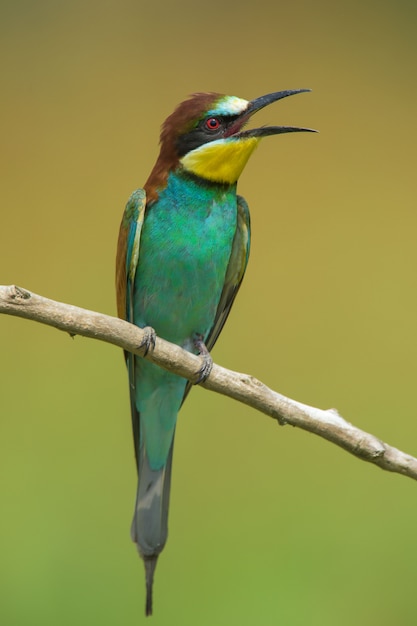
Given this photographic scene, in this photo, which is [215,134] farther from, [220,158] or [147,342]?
[147,342]

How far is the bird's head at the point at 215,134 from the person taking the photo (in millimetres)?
2100

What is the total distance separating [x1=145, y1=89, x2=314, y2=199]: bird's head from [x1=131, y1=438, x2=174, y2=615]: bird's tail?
0.66 meters

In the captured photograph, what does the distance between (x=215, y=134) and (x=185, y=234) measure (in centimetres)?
23

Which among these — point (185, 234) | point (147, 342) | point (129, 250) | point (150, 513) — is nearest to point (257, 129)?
point (185, 234)

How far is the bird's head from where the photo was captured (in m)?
2.10

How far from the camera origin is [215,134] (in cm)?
212

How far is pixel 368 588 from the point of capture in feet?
8.34

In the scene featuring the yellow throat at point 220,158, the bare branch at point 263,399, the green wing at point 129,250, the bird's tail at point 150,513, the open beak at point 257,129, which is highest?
the open beak at point 257,129

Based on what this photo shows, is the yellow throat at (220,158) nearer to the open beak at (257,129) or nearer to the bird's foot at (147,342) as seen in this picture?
the open beak at (257,129)

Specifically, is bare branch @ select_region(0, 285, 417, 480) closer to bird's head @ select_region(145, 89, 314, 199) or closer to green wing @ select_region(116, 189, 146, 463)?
green wing @ select_region(116, 189, 146, 463)

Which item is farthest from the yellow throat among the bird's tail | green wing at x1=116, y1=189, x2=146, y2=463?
the bird's tail

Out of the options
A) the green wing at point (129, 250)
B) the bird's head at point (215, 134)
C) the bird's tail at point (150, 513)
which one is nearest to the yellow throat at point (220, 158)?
the bird's head at point (215, 134)

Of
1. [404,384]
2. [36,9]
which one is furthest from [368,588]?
[36,9]

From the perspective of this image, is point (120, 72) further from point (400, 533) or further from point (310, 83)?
point (400, 533)
